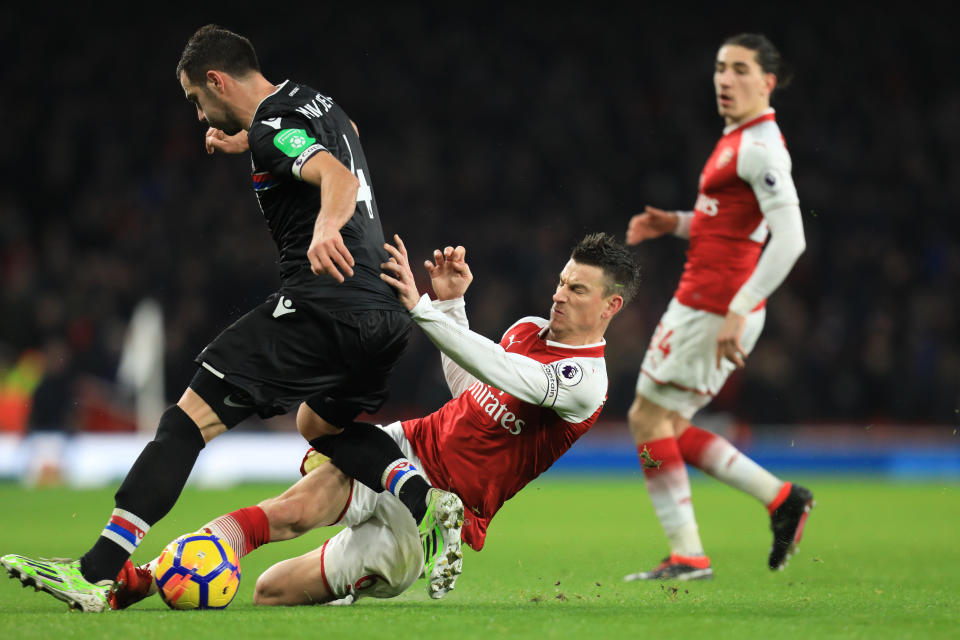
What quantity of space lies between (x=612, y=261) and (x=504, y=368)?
2.58ft

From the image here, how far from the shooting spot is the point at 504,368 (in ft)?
12.7

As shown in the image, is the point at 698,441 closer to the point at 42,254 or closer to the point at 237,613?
the point at 237,613

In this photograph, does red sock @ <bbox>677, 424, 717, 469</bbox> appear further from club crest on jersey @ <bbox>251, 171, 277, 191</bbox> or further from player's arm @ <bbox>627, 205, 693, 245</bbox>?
club crest on jersey @ <bbox>251, 171, 277, 191</bbox>

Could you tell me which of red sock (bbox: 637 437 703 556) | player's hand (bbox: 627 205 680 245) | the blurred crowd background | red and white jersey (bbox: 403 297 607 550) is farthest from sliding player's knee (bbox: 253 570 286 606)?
the blurred crowd background

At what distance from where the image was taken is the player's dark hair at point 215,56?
13.0 ft

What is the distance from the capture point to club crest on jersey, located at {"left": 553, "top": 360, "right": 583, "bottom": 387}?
3.98m

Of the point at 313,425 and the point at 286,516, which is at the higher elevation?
the point at 313,425

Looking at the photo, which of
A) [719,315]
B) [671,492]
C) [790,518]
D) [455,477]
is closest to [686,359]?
[719,315]

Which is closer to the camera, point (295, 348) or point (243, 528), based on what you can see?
point (295, 348)

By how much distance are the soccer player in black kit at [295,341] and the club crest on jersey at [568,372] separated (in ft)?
1.77

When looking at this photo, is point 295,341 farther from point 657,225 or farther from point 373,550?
point 657,225

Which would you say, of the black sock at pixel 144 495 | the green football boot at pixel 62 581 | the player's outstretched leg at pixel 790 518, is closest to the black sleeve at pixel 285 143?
the black sock at pixel 144 495

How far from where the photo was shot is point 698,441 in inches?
217

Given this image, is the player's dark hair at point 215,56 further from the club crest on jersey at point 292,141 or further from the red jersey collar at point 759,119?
the red jersey collar at point 759,119
